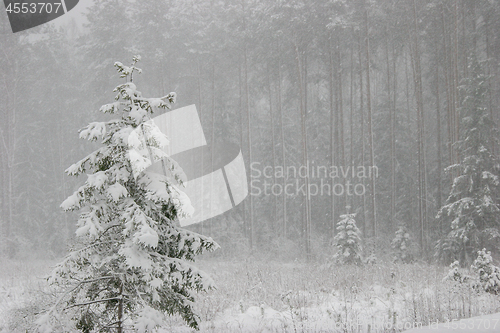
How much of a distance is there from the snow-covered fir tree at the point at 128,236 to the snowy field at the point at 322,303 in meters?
0.70

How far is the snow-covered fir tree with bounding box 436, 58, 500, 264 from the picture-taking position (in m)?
14.7

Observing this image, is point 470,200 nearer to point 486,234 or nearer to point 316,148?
point 486,234

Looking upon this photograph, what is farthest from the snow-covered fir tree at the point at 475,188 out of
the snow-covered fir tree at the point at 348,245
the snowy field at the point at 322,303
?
the snowy field at the point at 322,303

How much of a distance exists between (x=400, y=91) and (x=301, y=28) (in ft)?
47.2

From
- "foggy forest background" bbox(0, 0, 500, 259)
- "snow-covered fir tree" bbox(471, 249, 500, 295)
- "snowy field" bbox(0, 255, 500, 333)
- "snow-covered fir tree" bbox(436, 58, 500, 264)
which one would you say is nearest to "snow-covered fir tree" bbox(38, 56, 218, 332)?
"snowy field" bbox(0, 255, 500, 333)

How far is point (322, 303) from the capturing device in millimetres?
8664

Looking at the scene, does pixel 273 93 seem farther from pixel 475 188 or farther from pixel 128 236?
pixel 128 236

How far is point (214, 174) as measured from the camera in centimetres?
2925

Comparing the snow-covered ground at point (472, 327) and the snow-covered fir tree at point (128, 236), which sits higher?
the snow-covered fir tree at point (128, 236)

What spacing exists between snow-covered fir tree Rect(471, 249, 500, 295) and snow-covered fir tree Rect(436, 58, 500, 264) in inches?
269

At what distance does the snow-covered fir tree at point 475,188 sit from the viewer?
48.4 ft

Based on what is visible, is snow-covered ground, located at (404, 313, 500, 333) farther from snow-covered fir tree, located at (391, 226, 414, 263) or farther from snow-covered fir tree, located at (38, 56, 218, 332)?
snow-covered fir tree, located at (391, 226, 414, 263)

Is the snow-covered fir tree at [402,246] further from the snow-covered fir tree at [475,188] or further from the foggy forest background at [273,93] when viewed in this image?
the snow-covered fir tree at [475,188]

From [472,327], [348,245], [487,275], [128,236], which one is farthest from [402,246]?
[128,236]
